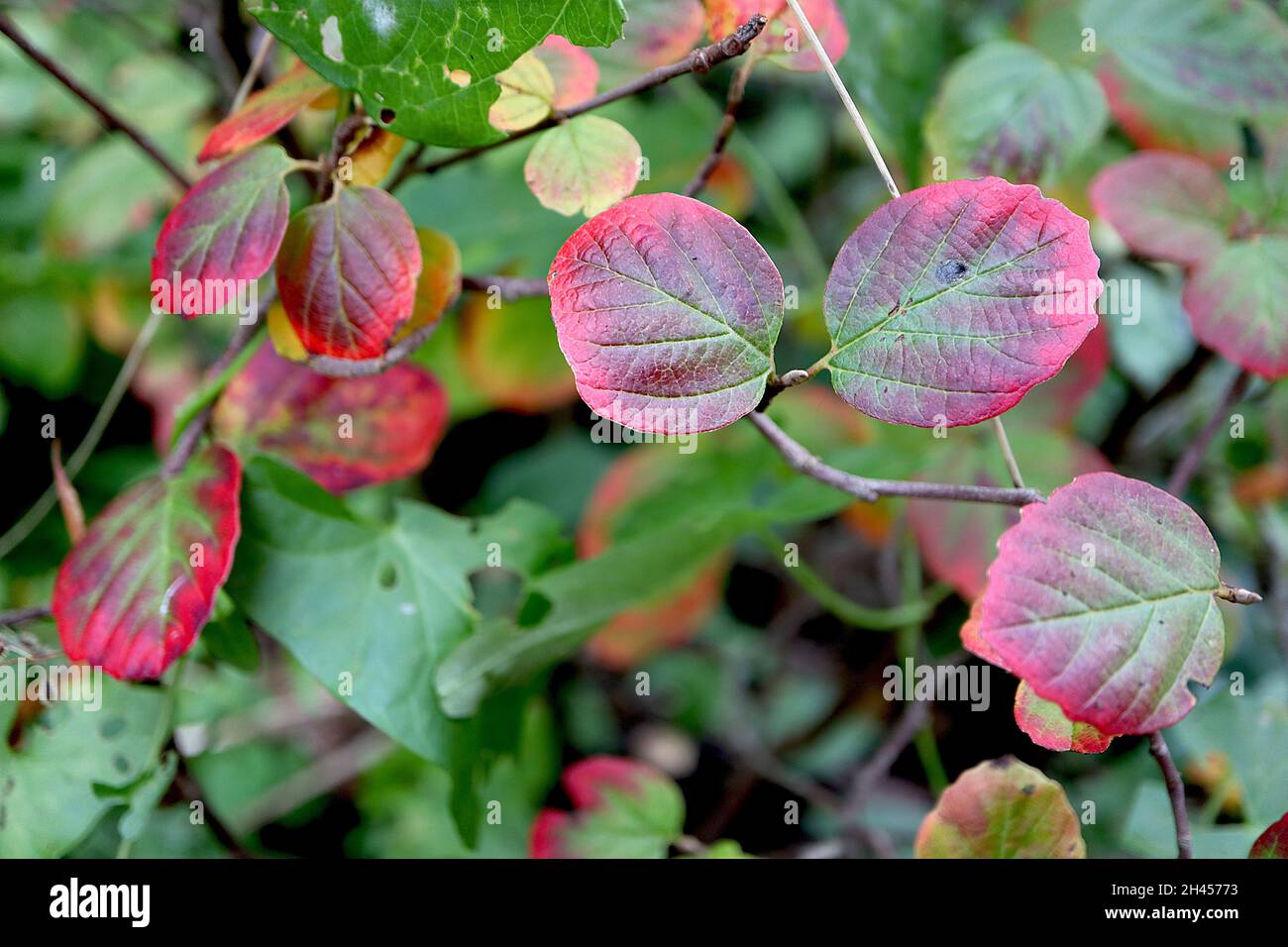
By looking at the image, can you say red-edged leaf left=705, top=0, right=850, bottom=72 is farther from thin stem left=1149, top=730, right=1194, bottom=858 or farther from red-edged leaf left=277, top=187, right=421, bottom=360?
thin stem left=1149, top=730, right=1194, bottom=858

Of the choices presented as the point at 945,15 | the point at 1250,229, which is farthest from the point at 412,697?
the point at 945,15

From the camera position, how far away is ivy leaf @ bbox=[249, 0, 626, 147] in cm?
51

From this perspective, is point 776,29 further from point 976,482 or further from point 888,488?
point 976,482

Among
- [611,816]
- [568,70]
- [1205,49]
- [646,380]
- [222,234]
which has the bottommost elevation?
[611,816]

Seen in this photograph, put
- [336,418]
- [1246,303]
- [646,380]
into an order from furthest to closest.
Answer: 1. [336,418]
2. [1246,303]
3. [646,380]

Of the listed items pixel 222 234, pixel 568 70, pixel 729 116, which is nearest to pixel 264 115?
pixel 222 234

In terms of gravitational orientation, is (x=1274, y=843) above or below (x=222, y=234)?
below

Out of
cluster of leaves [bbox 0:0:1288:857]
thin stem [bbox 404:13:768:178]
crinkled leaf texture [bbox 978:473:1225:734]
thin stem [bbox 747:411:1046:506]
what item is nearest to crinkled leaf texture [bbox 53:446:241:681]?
cluster of leaves [bbox 0:0:1288:857]

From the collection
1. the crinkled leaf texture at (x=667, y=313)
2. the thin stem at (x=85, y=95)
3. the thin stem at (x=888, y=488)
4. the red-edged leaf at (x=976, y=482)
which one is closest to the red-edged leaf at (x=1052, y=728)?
the thin stem at (x=888, y=488)

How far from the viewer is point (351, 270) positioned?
1.86 feet

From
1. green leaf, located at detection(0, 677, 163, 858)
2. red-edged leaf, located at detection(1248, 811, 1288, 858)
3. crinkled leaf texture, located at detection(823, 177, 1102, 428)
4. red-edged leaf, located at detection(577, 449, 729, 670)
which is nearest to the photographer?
crinkled leaf texture, located at detection(823, 177, 1102, 428)

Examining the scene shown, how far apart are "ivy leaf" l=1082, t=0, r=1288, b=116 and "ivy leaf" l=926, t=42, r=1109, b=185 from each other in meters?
0.07

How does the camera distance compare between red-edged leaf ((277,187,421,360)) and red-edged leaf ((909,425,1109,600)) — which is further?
red-edged leaf ((909,425,1109,600))

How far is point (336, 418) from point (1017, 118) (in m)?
0.63
